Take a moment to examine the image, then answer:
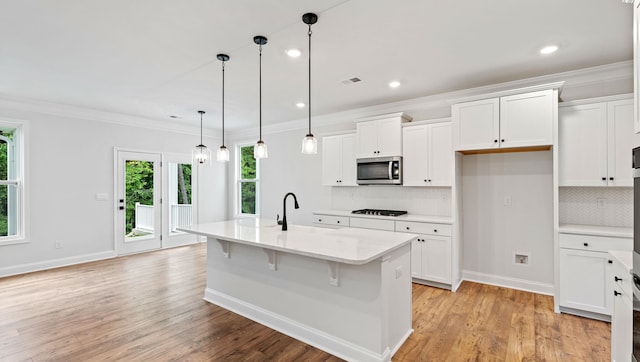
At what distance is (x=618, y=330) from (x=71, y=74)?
545 centimetres

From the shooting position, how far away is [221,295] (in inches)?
134

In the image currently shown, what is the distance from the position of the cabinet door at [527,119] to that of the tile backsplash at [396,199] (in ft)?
3.66

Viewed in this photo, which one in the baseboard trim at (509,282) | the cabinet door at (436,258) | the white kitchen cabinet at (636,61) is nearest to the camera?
the white kitchen cabinet at (636,61)

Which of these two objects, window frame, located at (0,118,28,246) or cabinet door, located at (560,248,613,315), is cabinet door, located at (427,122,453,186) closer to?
cabinet door, located at (560,248,613,315)

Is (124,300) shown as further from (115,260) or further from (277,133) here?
(277,133)

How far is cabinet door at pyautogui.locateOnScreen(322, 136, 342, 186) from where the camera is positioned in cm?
519

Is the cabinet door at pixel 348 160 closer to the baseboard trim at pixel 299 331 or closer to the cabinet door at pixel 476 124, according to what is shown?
the cabinet door at pixel 476 124

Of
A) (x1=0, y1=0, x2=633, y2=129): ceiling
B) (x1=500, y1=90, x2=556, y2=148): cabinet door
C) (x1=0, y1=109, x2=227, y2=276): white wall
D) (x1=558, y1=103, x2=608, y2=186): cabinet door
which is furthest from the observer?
(x1=0, y1=109, x2=227, y2=276): white wall

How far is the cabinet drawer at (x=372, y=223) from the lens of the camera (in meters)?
4.26

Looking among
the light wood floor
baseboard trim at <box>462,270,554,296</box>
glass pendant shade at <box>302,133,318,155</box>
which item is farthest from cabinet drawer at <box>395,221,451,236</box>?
glass pendant shade at <box>302,133,318,155</box>

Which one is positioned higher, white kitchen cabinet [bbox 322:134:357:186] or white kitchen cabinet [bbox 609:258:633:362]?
white kitchen cabinet [bbox 322:134:357:186]

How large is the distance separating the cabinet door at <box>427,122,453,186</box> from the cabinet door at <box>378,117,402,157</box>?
1.40ft

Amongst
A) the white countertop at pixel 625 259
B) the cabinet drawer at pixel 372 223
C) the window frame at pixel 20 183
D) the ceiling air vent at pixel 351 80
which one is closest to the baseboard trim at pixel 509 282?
the cabinet drawer at pixel 372 223

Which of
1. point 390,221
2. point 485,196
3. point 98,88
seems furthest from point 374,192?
point 98,88
